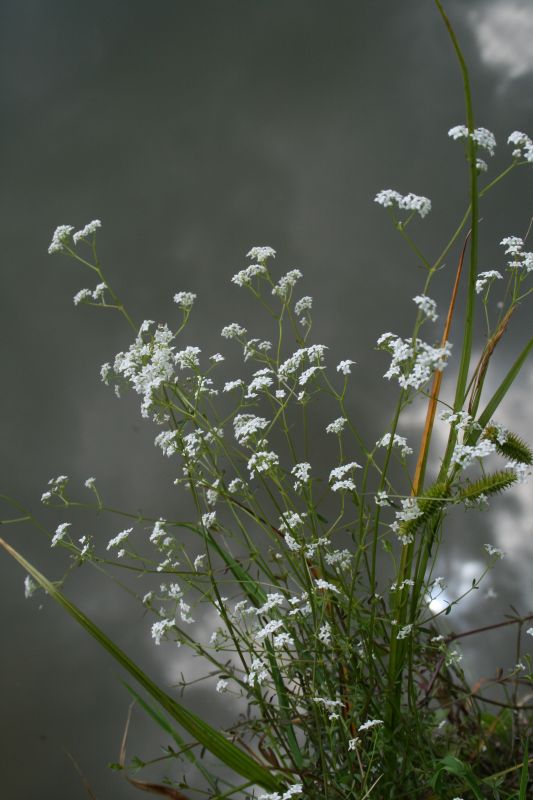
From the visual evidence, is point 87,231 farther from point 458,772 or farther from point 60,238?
point 458,772

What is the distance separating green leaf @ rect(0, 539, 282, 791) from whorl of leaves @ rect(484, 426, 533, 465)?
590mm

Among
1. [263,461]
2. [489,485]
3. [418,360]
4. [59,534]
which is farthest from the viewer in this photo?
[59,534]

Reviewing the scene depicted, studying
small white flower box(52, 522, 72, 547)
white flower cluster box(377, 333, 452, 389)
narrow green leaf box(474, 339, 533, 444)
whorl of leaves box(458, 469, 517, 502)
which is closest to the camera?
white flower cluster box(377, 333, 452, 389)

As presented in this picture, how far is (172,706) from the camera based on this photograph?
120 centimetres

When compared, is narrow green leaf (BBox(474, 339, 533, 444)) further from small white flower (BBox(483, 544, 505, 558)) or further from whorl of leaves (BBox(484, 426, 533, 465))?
small white flower (BBox(483, 544, 505, 558))

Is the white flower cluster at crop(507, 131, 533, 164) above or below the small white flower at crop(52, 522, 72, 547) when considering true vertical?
above

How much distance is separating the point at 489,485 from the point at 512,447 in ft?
0.31

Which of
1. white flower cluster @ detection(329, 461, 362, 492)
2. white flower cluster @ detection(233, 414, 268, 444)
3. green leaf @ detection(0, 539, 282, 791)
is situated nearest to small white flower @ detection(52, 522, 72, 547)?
green leaf @ detection(0, 539, 282, 791)

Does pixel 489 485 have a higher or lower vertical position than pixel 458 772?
higher

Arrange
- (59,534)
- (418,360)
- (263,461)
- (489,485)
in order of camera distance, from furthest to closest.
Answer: (59,534) → (263,461) → (489,485) → (418,360)

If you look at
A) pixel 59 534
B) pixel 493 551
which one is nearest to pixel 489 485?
pixel 493 551

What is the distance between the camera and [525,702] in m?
1.88

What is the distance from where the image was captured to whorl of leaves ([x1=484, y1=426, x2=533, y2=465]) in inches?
47.8

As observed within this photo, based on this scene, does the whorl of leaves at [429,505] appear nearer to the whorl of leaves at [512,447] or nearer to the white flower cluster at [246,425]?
the whorl of leaves at [512,447]
